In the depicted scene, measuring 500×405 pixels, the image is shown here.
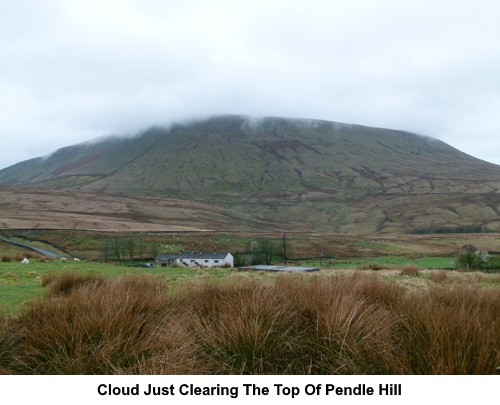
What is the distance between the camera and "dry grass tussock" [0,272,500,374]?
12.5 feet

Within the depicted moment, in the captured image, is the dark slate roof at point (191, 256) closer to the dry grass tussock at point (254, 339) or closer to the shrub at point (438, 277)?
the shrub at point (438, 277)

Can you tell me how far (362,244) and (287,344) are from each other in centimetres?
9198

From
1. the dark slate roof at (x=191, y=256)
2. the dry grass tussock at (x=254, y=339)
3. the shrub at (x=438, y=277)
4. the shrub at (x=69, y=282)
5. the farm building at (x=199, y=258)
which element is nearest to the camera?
the dry grass tussock at (x=254, y=339)

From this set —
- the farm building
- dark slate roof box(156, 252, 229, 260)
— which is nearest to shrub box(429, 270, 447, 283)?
the farm building

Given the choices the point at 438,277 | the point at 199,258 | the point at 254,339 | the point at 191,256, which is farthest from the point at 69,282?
the point at 191,256

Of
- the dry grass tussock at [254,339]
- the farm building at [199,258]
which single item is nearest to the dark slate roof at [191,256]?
the farm building at [199,258]

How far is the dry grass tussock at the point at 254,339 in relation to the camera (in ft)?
12.5

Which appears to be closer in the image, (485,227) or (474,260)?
(474,260)

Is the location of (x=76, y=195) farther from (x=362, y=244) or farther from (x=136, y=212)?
(x=362, y=244)

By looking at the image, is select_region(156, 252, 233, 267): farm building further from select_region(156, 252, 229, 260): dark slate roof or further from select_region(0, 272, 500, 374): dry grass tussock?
select_region(0, 272, 500, 374): dry grass tussock

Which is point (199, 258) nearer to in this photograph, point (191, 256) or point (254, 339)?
point (191, 256)

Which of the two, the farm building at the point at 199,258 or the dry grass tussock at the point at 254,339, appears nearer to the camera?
the dry grass tussock at the point at 254,339

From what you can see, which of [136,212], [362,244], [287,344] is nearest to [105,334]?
[287,344]
